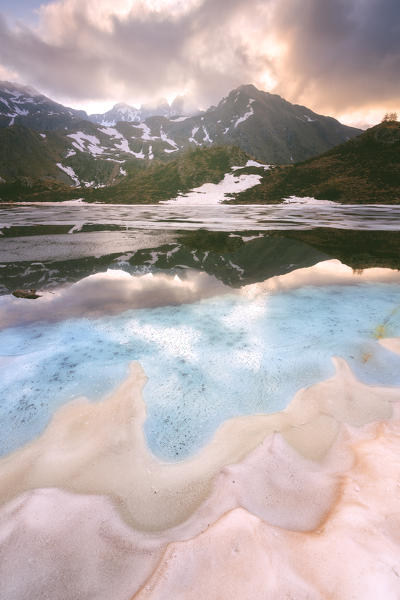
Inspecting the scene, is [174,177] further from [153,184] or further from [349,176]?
[349,176]

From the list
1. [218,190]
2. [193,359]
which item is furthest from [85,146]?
[193,359]

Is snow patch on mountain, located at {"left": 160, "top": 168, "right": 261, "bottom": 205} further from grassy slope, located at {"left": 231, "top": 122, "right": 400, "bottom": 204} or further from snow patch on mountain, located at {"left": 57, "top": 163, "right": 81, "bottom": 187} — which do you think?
snow patch on mountain, located at {"left": 57, "top": 163, "right": 81, "bottom": 187}

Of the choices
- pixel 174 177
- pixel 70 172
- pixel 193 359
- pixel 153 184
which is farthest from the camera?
pixel 70 172

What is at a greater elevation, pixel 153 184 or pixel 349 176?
pixel 349 176

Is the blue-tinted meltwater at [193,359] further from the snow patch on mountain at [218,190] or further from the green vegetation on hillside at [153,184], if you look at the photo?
the green vegetation on hillside at [153,184]

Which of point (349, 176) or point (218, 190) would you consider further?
point (218, 190)

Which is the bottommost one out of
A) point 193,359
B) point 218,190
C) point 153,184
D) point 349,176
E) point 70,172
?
point 193,359

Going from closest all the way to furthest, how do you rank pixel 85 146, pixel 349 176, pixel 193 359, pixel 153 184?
pixel 193 359 < pixel 349 176 < pixel 153 184 < pixel 85 146
